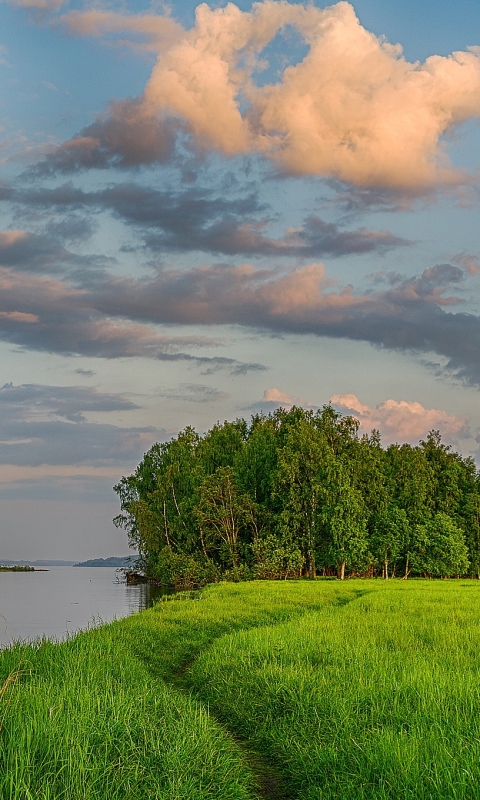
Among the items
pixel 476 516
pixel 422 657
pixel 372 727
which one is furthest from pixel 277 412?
pixel 372 727

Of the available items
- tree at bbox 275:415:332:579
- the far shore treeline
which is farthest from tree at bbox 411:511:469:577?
tree at bbox 275:415:332:579

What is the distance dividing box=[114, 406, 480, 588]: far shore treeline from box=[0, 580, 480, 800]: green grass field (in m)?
43.8

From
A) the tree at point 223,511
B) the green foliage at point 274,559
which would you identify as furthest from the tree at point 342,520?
the tree at point 223,511

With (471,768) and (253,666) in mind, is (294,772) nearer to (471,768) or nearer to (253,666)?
(471,768)

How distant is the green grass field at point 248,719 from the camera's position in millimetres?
7273

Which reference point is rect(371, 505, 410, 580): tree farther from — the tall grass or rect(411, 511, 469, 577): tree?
the tall grass

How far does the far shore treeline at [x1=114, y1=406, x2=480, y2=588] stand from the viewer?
6153 cm

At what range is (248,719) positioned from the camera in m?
11.3

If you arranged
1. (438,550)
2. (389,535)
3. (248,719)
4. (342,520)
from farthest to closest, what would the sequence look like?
(438,550)
(389,535)
(342,520)
(248,719)

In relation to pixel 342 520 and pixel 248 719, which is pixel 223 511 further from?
pixel 248 719

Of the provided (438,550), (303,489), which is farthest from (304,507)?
(438,550)

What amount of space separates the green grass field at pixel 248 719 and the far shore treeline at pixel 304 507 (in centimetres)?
4378

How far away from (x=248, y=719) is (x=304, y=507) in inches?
2093

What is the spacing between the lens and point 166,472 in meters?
73.1
